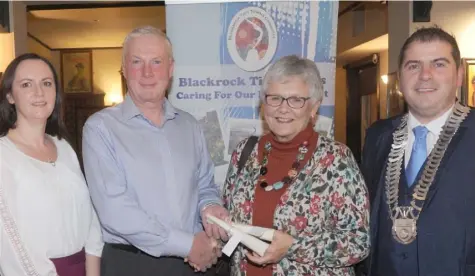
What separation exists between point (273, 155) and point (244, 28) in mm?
1340

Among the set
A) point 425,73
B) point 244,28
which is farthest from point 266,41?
point 425,73

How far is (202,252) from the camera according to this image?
2256mm

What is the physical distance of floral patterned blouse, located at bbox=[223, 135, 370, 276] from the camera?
2.01 m

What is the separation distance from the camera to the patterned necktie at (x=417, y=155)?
2.14 m

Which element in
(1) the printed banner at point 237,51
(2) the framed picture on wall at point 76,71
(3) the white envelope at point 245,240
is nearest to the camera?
(3) the white envelope at point 245,240

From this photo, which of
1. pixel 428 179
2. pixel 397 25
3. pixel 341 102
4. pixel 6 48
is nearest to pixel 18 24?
pixel 6 48

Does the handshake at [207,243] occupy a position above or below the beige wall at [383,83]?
below

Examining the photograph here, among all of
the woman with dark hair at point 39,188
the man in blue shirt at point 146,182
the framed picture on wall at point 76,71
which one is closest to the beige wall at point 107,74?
→ the framed picture on wall at point 76,71

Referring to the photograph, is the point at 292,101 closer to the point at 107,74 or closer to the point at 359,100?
the point at 359,100

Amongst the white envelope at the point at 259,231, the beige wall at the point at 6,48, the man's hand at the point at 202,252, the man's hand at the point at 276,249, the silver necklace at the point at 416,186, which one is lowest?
the man's hand at the point at 202,252

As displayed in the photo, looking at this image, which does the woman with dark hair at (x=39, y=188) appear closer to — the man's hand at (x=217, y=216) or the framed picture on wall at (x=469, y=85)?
the man's hand at (x=217, y=216)

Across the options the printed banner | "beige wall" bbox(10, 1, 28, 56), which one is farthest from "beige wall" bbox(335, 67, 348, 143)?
the printed banner

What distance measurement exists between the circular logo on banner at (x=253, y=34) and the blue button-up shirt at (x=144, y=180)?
1.01m

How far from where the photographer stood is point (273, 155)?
2.23 m
